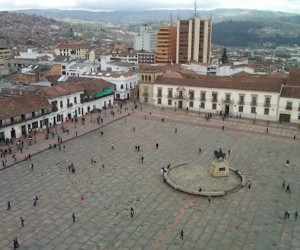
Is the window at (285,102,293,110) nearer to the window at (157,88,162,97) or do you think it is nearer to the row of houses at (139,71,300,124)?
the row of houses at (139,71,300,124)

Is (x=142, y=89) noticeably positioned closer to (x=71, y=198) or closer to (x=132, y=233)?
(x=71, y=198)

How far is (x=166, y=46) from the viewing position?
128 metres

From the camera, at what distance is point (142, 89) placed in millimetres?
67688

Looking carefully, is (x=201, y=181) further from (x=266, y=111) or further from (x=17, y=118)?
(x=266, y=111)

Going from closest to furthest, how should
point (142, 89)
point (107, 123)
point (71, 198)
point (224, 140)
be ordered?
1. point (71, 198)
2. point (224, 140)
3. point (107, 123)
4. point (142, 89)

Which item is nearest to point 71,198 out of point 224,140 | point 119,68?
point 224,140

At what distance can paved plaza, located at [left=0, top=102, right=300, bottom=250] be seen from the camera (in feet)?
77.3

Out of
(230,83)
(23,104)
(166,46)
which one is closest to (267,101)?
(230,83)

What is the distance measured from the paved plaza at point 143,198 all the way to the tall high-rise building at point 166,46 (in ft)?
274

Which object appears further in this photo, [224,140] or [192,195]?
[224,140]

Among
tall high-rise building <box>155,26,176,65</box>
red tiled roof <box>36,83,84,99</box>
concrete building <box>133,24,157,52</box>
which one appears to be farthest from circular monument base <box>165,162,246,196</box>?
concrete building <box>133,24,157,52</box>

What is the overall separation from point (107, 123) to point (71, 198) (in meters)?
25.3

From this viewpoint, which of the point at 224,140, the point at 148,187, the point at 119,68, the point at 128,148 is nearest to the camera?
the point at 148,187

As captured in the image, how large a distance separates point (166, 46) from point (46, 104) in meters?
84.9
